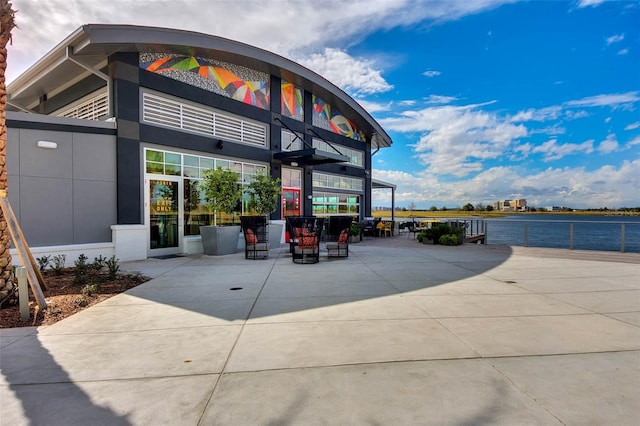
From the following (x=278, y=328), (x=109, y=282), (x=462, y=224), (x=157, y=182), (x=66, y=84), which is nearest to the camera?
(x=278, y=328)

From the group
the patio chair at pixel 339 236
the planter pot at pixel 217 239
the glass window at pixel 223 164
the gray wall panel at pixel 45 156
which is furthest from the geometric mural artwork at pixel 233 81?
the patio chair at pixel 339 236

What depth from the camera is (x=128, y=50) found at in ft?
31.6

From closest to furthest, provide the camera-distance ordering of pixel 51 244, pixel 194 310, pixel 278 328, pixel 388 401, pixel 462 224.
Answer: pixel 388 401
pixel 278 328
pixel 194 310
pixel 51 244
pixel 462 224

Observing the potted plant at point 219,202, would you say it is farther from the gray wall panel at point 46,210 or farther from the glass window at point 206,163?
the gray wall panel at point 46,210

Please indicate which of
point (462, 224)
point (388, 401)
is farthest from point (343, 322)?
point (462, 224)

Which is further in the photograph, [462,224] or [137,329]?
[462,224]

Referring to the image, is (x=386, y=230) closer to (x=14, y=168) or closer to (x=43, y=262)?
(x=43, y=262)

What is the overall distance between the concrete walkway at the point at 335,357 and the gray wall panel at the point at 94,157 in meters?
4.73

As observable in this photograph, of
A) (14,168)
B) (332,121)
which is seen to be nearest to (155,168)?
(14,168)

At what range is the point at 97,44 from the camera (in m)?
8.92

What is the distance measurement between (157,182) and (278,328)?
813 cm

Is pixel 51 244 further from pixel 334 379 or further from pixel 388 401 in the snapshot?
pixel 388 401

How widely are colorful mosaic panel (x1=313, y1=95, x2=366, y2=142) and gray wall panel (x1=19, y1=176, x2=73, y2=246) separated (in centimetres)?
1123

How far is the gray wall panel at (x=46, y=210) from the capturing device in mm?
8000
